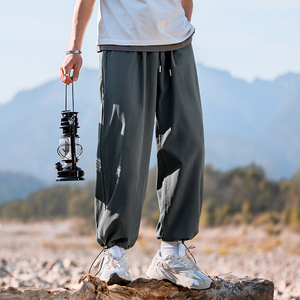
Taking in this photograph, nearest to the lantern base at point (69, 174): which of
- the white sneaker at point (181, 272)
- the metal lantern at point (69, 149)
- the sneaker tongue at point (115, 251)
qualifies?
the metal lantern at point (69, 149)

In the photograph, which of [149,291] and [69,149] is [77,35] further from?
[149,291]

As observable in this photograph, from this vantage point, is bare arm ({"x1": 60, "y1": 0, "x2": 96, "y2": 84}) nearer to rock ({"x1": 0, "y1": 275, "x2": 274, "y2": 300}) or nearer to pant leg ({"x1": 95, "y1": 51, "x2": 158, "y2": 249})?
pant leg ({"x1": 95, "y1": 51, "x2": 158, "y2": 249})

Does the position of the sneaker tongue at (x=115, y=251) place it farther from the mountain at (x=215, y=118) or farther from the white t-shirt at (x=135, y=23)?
the mountain at (x=215, y=118)

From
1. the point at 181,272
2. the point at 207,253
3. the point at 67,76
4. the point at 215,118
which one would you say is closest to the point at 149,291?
the point at 181,272

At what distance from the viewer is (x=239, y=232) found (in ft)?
34.5

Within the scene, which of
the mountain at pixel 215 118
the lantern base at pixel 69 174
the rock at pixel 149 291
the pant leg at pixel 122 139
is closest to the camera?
the rock at pixel 149 291

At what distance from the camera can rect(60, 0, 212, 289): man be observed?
4.83 ft

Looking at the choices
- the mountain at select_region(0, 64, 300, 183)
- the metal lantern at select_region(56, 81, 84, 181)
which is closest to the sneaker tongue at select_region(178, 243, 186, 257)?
the metal lantern at select_region(56, 81, 84, 181)

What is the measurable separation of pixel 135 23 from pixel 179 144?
1.68 feet

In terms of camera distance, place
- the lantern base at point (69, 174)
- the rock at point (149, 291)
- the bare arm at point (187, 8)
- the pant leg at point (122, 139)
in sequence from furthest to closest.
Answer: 1. the bare arm at point (187, 8)
2. the lantern base at point (69, 174)
3. the pant leg at point (122, 139)
4. the rock at point (149, 291)

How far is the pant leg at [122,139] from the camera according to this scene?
57.5 inches

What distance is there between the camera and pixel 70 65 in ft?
4.93

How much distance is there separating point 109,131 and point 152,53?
36 cm

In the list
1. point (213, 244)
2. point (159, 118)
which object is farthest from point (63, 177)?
point (213, 244)
